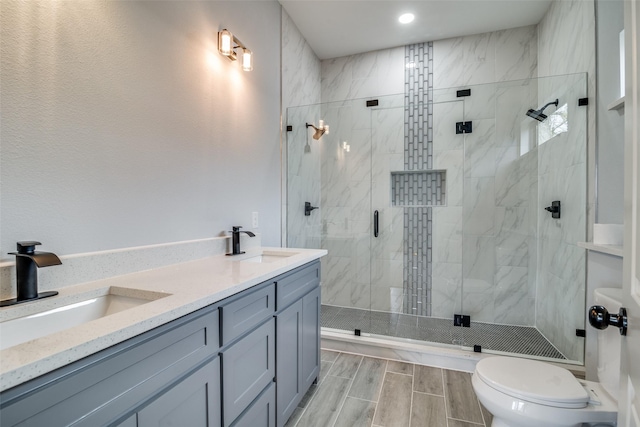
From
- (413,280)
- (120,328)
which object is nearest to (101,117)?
(120,328)

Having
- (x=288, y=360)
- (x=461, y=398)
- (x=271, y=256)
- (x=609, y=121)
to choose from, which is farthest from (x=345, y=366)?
(x=609, y=121)

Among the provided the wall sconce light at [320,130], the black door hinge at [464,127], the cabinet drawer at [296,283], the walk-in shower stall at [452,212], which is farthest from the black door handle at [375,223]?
the cabinet drawer at [296,283]

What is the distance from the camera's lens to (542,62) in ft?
9.09

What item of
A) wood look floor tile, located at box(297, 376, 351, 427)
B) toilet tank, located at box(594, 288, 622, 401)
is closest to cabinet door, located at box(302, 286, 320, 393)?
wood look floor tile, located at box(297, 376, 351, 427)

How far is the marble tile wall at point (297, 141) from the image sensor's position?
8.87 ft

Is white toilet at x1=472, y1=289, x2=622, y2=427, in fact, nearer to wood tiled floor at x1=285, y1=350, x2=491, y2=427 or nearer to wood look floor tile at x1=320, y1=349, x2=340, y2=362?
wood tiled floor at x1=285, y1=350, x2=491, y2=427

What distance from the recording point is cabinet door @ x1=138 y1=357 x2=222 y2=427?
2.49ft

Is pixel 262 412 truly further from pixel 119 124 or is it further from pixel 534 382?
pixel 119 124

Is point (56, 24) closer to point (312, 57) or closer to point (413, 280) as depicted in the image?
point (312, 57)

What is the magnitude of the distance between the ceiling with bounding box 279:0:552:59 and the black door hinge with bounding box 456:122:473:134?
944mm

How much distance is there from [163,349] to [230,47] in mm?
1676

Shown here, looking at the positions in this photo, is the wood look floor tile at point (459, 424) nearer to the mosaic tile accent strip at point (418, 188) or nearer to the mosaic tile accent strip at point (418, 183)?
the mosaic tile accent strip at point (418, 183)

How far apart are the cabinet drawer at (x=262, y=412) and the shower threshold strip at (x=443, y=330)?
1399 millimetres

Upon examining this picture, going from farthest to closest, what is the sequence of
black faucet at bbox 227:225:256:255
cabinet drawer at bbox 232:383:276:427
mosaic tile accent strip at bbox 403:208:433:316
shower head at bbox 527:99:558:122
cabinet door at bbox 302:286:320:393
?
1. mosaic tile accent strip at bbox 403:208:433:316
2. shower head at bbox 527:99:558:122
3. black faucet at bbox 227:225:256:255
4. cabinet door at bbox 302:286:320:393
5. cabinet drawer at bbox 232:383:276:427
